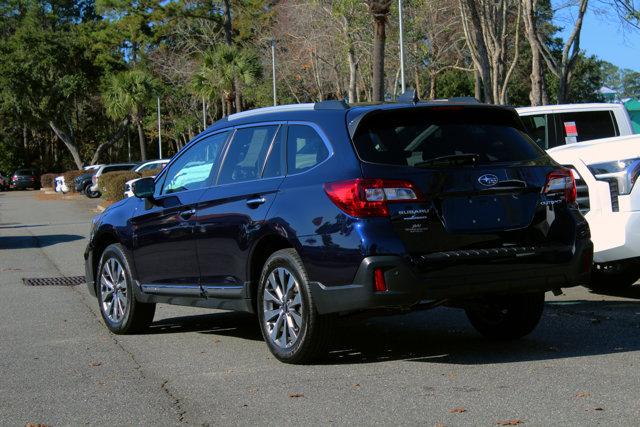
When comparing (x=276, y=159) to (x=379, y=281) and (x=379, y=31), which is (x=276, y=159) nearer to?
(x=379, y=281)

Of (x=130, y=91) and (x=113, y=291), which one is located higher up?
(x=130, y=91)

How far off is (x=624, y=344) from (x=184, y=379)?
3.18 metres

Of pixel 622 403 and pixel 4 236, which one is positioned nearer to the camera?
pixel 622 403

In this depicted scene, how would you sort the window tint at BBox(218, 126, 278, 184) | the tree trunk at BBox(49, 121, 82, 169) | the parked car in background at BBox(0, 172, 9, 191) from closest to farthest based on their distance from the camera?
1. the window tint at BBox(218, 126, 278, 184)
2. the tree trunk at BBox(49, 121, 82, 169)
3. the parked car in background at BBox(0, 172, 9, 191)

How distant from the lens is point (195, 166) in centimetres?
843

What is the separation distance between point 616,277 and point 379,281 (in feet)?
15.7

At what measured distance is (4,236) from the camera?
79.2ft

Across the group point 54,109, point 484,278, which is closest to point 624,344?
point 484,278

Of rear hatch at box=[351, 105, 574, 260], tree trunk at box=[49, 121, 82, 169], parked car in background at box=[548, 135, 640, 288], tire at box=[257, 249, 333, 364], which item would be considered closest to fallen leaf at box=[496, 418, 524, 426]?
rear hatch at box=[351, 105, 574, 260]

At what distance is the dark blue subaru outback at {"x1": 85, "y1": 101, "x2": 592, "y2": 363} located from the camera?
6.54 metres

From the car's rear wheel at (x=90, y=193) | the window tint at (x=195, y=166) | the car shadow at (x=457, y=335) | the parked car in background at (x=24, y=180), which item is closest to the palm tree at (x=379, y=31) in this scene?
the car shadow at (x=457, y=335)

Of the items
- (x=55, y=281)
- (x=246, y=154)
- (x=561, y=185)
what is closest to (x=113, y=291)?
(x=246, y=154)

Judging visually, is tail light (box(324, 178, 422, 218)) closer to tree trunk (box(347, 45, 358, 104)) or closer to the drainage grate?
the drainage grate

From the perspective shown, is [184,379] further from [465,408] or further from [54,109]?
[54,109]
